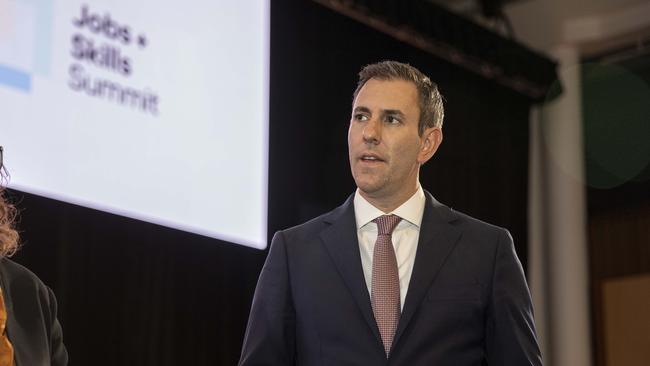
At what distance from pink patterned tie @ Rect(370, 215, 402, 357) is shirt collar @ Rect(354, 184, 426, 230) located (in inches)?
2.2

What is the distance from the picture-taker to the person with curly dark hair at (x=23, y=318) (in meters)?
2.10

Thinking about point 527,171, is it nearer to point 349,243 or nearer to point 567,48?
point 567,48

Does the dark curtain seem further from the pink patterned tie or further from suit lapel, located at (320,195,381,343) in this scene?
the pink patterned tie

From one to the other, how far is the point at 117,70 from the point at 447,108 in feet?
8.63

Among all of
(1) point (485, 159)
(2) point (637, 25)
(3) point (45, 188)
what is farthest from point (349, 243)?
Answer: (2) point (637, 25)

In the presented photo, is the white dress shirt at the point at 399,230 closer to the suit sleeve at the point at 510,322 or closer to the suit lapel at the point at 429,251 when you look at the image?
the suit lapel at the point at 429,251

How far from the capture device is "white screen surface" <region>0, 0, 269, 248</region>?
3.83 meters

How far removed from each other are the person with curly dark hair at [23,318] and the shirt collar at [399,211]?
70 cm

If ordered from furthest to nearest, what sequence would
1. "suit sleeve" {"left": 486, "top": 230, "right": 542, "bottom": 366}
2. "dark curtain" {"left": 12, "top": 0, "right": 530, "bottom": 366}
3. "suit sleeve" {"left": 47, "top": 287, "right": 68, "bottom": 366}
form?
"dark curtain" {"left": 12, "top": 0, "right": 530, "bottom": 366}
"suit sleeve" {"left": 47, "top": 287, "right": 68, "bottom": 366}
"suit sleeve" {"left": 486, "top": 230, "right": 542, "bottom": 366}

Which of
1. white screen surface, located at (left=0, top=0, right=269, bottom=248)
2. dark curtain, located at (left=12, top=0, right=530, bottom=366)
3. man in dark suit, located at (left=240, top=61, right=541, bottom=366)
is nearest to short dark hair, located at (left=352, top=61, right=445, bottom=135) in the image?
man in dark suit, located at (left=240, top=61, right=541, bottom=366)

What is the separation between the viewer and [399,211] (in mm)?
2166

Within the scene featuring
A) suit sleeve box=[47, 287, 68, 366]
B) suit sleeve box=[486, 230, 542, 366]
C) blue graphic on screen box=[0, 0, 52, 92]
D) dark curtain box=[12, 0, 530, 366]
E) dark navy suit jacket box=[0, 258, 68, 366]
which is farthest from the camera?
dark curtain box=[12, 0, 530, 366]

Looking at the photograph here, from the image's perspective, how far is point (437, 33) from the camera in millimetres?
5828

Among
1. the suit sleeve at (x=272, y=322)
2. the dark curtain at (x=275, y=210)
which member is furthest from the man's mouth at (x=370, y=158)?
the dark curtain at (x=275, y=210)
